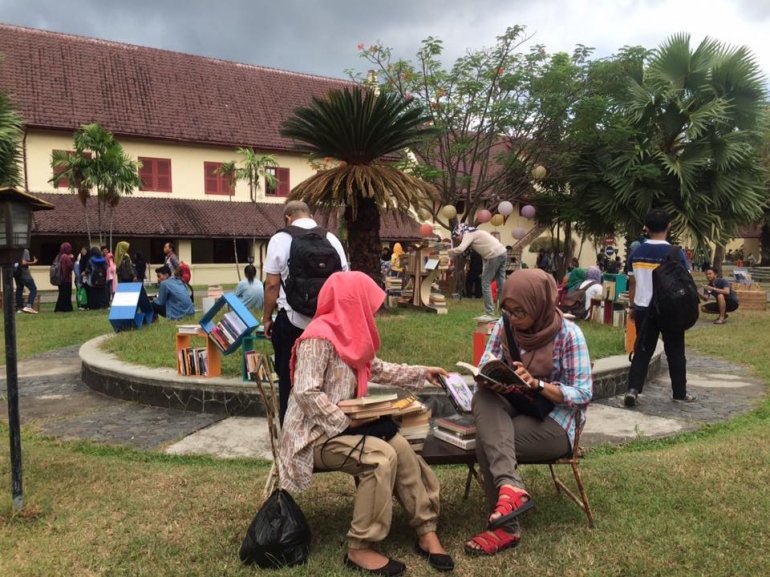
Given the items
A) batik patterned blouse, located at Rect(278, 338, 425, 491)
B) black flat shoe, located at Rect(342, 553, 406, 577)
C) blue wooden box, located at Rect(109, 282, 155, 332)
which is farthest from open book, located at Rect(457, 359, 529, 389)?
blue wooden box, located at Rect(109, 282, 155, 332)

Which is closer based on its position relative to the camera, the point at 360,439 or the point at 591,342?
the point at 360,439

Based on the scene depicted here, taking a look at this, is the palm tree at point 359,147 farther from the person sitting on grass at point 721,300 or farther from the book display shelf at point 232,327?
the person sitting on grass at point 721,300

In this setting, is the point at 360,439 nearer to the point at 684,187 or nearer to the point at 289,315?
the point at 289,315

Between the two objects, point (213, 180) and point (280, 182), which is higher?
point (280, 182)

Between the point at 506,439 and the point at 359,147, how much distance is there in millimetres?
7059

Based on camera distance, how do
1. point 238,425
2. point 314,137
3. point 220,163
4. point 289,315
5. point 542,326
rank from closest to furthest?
point 542,326, point 289,315, point 238,425, point 314,137, point 220,163

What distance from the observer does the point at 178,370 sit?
→ 6.35 meters

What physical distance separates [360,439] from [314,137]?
7236mm

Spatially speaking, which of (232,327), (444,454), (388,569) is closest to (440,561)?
(388,569)

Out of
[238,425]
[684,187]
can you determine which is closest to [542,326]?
[238,425]

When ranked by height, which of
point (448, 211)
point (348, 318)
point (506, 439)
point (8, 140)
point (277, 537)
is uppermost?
point (8, 140)

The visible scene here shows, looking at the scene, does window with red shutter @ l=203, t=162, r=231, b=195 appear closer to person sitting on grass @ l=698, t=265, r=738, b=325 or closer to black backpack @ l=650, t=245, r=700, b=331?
person sitting on grass @ l=698, t=265, r=738, b=325

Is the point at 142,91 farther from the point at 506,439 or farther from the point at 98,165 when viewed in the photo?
the point at 506,439

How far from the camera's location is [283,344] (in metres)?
4.48
